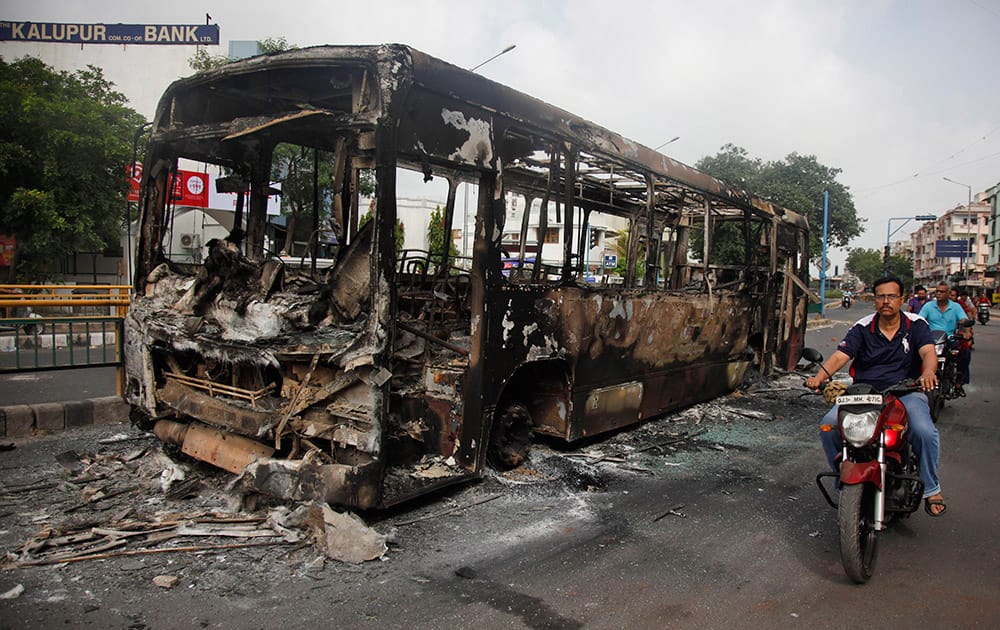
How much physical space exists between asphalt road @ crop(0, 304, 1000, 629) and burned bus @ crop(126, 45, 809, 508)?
20.7 inches

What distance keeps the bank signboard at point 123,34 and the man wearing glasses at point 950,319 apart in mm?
33214

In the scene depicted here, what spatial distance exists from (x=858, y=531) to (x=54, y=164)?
1913 centimetres

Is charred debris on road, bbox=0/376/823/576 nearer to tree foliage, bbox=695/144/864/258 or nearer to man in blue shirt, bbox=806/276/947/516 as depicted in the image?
man in blue shirt, bbox=806/276/947/516

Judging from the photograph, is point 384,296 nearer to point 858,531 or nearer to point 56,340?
point 858,531

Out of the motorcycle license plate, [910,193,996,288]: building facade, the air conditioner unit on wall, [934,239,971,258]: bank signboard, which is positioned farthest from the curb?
[910,193,996,288]: building facade

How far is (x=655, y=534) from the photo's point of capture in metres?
4.52

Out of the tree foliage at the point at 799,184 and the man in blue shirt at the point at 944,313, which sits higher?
the tree foliage at the point at 799,184

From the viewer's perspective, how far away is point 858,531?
3.71 metres

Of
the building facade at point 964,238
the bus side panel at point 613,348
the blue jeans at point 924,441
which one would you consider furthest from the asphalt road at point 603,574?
the building facade at point 964,238

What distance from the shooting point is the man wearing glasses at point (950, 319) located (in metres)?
9.12

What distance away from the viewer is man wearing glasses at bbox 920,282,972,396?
29.9 ft

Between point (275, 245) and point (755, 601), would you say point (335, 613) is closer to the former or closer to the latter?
point (755, 601)

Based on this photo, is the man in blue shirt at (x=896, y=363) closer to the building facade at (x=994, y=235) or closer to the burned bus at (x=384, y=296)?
the burned bus at (x=384, y=296)

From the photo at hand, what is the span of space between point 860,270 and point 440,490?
129346 mm
